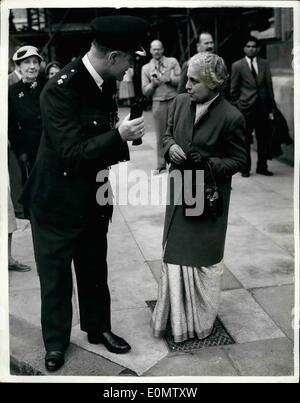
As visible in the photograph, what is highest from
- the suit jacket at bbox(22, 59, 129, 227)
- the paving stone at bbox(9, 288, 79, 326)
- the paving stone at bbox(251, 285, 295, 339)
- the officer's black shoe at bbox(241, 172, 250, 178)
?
the suit jacket at bbox(22, 59, 129, 227)

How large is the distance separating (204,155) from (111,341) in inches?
52.9

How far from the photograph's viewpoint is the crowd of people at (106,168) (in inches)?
118

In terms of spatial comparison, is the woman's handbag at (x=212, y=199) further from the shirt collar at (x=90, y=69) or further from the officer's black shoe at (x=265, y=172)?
the officer's black shoe at (x=265, y=172)

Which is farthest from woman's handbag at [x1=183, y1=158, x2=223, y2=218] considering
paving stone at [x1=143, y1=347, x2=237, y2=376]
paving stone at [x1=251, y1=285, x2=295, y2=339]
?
paving stone at [x1=251, y1=285, x2=295, y2=339]

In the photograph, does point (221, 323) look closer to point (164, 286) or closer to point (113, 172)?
point (164, 286)

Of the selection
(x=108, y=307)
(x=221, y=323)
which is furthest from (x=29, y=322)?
(x=221, y=323)

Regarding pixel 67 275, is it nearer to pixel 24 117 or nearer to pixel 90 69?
pixel 90 69

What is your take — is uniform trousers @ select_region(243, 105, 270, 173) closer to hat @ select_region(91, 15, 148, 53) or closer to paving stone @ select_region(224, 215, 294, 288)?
paving stone @ select_region(224, 215, 294, 288)

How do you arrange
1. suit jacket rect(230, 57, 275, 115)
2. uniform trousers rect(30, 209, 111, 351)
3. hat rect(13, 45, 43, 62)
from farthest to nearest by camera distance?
suit jacket rect(230, 57, 275, 115) < hat rect(13, 45, 43, 62) < uniform trousers rect(30, 209, 111, 351)

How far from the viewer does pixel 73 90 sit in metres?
3.02

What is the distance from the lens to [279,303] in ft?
13.8

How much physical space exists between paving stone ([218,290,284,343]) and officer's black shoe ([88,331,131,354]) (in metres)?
0.75

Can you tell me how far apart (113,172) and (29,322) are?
4614 millimetres

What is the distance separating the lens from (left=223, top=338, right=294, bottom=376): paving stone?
11.0ft
